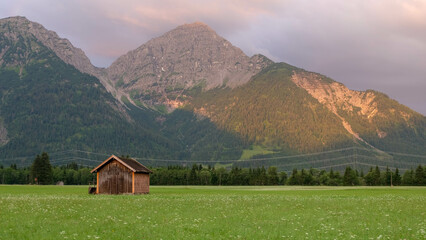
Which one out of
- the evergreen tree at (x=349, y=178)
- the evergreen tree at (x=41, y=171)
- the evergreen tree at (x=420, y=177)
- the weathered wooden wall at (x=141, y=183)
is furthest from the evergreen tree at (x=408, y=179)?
the evergreen tree at (x=41, y=171)

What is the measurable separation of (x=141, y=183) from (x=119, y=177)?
170 inches

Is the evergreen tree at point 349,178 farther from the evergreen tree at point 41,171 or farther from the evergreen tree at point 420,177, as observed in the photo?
the evergreen tree at point 41,171

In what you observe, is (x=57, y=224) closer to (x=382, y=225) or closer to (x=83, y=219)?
(x=83, y=219)

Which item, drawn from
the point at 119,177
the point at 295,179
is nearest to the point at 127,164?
the point at 119,177

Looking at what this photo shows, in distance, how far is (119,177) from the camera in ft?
257

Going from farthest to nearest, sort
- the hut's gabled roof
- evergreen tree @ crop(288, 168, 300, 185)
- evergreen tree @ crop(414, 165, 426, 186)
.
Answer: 1. evergreen tree @ crop(288, 168, 300, 185)
2. evergreen tree @ crop(414, 165, 426, 186)
3. the hut's gabled roof

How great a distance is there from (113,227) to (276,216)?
499 inches

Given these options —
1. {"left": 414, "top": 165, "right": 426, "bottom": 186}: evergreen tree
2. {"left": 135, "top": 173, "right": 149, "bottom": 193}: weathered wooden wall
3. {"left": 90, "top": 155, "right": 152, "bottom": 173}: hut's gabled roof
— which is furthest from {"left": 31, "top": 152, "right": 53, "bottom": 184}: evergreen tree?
{"left": 414, "top": 165, "right": 426, "bottom": 186}: evergreen tree

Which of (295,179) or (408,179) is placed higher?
(295,179)

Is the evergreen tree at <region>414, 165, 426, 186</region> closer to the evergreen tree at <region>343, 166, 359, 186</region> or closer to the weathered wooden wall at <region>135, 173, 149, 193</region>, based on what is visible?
the evergreen tree at <region>343, 166, 359, 186</region>

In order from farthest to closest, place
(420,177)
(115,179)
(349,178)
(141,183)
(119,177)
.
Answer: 1. (349,178)
2. (420,177)
3. (141,183)
4. (115,179)
5. (119,177)

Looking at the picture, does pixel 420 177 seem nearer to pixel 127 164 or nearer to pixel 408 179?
pixel 408 179

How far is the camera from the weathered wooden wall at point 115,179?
77.8 m

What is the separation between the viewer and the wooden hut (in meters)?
77.4
